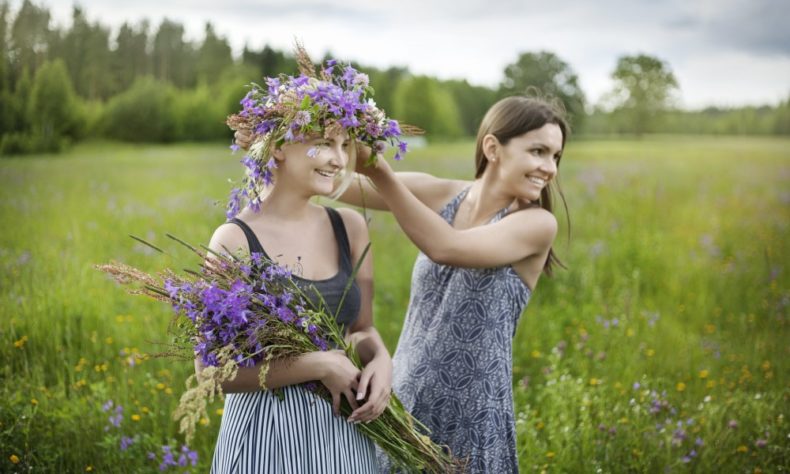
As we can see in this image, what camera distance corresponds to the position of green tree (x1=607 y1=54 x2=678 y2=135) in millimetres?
20266

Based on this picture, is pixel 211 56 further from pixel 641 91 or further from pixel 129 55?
pixel 641 91

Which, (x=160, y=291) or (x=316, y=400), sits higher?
(x=160, y=291)

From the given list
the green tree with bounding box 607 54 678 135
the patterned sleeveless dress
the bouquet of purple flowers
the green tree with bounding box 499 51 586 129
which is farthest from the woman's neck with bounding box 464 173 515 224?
the green tree with bounding box 607 54 678 135

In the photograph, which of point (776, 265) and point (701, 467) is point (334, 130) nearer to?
point (701, 467)

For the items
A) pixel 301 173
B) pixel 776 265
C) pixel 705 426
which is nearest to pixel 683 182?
pixel 776 265

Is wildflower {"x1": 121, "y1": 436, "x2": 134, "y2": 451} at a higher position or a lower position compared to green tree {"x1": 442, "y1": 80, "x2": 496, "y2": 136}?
lower

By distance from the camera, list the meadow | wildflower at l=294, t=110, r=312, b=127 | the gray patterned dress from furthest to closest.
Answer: the meadow → the gray patterned dress → wildflower at l=294, t=110, r=312, b=127

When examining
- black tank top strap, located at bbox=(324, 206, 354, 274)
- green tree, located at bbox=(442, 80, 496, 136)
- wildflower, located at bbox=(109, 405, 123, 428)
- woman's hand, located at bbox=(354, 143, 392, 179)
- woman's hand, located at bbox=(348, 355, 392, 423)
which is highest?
green tree, located at bbox=(442, 80, 496, 136)

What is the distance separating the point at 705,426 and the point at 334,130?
9.30ft

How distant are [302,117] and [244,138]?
319 mm

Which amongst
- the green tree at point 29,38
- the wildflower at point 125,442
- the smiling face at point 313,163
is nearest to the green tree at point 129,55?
the green tree at point 29,38

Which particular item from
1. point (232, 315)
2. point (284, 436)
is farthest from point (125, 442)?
point (232, 315)

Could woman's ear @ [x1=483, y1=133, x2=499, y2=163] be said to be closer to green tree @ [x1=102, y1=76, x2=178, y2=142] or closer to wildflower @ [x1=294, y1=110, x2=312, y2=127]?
wildflower @ [x1=294, y1=110, x2=312, y2=127]

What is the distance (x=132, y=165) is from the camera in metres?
6.07
